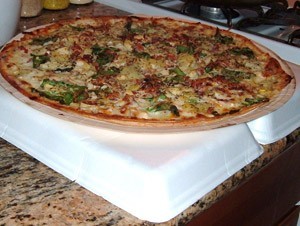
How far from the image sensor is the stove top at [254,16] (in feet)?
6.13

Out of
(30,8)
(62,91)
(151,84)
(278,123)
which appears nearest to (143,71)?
(151,84)

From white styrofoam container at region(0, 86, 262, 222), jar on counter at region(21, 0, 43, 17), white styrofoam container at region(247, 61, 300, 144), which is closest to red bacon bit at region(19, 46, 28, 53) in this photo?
white styrofoam container at region(0, 86, 262, 222)

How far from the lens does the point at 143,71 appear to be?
142 centimetres

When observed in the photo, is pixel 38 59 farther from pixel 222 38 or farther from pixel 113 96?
pixel 222 38

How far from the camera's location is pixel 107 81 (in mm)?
1334

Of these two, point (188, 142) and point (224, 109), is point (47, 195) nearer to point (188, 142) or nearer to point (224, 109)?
point (188, 142)

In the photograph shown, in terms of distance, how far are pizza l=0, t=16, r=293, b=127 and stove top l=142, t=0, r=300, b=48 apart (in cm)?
21

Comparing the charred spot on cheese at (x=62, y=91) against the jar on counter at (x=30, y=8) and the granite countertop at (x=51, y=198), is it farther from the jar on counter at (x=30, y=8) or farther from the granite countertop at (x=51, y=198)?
the jar on counter at (x=30, y=8)

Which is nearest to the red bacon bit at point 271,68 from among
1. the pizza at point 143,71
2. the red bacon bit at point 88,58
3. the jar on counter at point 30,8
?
the pizza at point 143,71

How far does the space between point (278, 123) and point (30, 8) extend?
102cm

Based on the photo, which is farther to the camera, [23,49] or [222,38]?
[222,38]

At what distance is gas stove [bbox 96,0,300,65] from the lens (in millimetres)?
1755

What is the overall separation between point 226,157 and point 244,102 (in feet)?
0.65

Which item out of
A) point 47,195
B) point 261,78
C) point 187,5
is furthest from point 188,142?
point 187,5
